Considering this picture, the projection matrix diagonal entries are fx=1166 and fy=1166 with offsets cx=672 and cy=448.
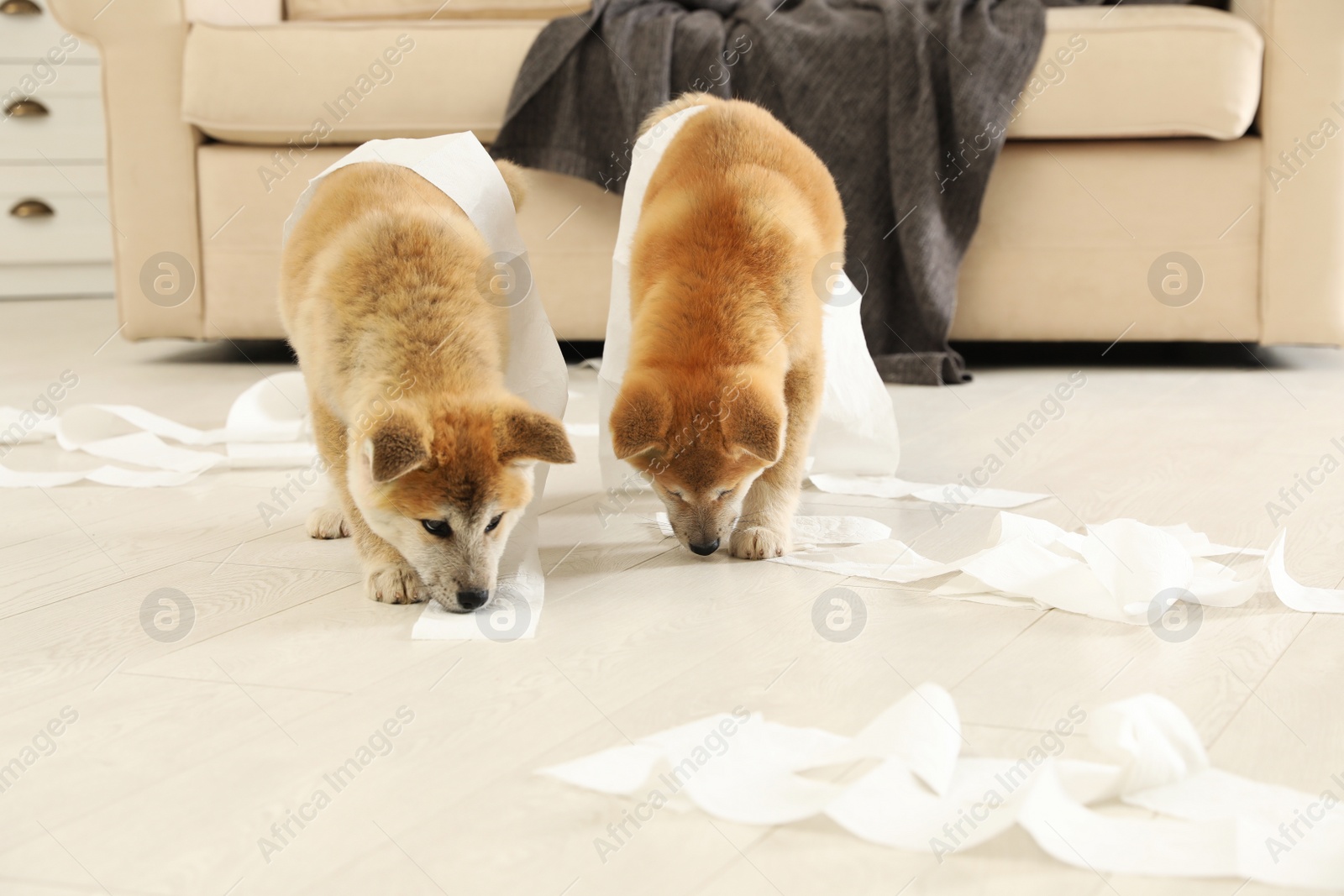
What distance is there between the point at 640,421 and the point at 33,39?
5.39 m

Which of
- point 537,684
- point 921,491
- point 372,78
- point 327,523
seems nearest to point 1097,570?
point 921,491

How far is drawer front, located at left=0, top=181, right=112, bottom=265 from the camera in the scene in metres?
5.95

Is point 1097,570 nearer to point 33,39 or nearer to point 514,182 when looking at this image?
point 514,182

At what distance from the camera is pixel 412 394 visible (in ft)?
5.83

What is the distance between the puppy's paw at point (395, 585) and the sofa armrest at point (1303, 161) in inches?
114

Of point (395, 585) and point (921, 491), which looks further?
point (921, 491)

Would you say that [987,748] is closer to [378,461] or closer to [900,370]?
[378,461]

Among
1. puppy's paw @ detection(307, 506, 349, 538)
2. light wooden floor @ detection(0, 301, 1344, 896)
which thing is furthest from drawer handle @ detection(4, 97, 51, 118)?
puppy's paw @ detection(307, 506, 349, 538)

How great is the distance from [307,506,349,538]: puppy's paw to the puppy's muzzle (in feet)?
1.82

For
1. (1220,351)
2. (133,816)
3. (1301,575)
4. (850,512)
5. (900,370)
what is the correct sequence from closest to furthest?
(133,816) → (1301,575) → (850,512) → (900,370) → (1220,351)

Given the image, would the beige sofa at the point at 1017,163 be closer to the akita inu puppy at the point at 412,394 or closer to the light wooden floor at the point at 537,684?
the light wooden floor at the point at 537,684

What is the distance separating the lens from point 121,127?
389 cm

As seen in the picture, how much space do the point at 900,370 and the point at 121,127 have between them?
8.84 ft

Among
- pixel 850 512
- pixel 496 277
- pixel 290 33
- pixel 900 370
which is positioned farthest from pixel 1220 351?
pixel 290 33
